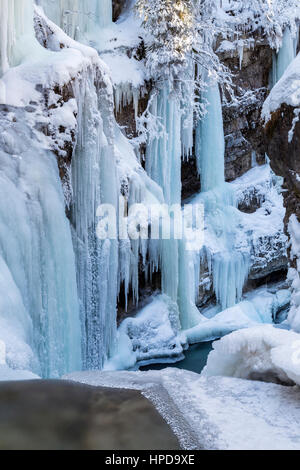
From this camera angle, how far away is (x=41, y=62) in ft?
19.6

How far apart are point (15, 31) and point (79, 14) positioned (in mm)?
5911

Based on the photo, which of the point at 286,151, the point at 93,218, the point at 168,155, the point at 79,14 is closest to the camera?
the point at 286,151

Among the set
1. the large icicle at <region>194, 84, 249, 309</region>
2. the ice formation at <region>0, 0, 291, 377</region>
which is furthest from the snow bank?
the large icicle at <region>194, 84, 249, 309</region>

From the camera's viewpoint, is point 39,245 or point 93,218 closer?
point 39,245

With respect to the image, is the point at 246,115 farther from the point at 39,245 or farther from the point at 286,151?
the point at 39,245

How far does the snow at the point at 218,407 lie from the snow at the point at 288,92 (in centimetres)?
417

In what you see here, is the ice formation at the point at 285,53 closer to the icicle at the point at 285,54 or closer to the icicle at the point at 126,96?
the icicle at the point at 285,54

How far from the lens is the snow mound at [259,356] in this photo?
2.27m

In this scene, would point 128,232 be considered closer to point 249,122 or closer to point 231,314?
point 231,314

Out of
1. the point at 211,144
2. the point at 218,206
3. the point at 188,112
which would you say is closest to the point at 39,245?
the point at 188,112

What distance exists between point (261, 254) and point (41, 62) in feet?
32.4

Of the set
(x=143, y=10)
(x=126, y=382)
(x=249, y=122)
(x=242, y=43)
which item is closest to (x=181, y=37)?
(x=143, y=10)

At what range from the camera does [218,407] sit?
2.04 m

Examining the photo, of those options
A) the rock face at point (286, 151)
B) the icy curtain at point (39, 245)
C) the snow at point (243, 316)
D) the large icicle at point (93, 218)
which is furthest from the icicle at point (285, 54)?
the icy curtain at point (39, 245)
